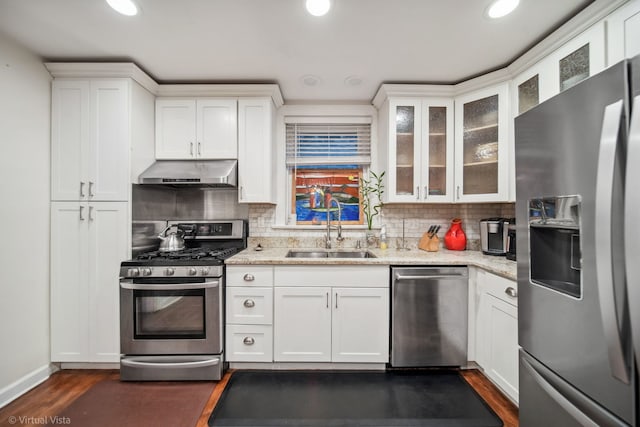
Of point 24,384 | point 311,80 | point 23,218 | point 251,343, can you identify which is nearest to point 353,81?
point 311,80

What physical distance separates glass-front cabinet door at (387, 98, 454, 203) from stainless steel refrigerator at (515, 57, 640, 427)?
1.25 m

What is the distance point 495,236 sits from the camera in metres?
2.20

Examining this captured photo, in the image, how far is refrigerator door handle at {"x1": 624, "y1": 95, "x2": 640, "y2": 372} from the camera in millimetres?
636

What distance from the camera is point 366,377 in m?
1.96

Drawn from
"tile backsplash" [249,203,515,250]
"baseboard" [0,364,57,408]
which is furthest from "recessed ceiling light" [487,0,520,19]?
"baseboard" [0,364,57,408]

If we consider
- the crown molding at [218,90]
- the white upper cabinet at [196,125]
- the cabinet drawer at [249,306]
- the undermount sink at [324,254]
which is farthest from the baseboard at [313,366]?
Answer: the crown molding at [218,90]

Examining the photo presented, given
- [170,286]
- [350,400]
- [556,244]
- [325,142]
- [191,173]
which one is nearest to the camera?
[556,244]

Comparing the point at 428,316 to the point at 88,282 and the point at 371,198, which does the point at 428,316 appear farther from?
the point at 88,282

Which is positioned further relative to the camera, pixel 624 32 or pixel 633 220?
pixel 624 32

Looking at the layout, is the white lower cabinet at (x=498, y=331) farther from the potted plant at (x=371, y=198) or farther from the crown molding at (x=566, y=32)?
the crown molding at (x=566, y=32)

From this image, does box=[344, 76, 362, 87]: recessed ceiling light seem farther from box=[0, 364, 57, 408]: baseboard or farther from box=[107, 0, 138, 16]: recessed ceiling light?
box=[0, 364, 57, 408]: baseboard

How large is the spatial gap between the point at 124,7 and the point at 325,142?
1848 mm

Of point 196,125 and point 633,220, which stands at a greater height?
point 196,125

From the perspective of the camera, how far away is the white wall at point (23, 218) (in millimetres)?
1720
